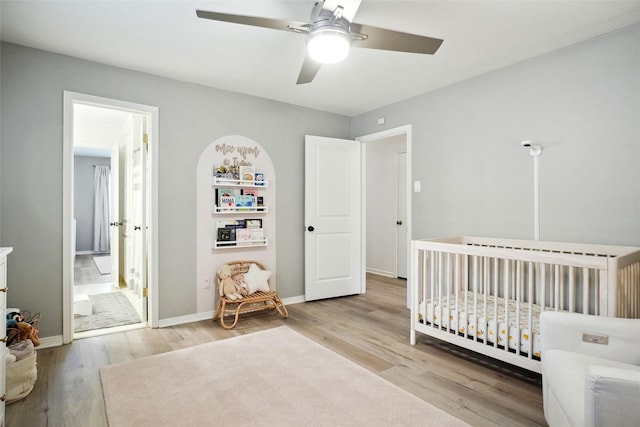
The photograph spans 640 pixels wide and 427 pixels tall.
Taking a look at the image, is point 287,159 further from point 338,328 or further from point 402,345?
point 402,345

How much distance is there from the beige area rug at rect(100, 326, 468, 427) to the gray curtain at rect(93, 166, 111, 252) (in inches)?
286

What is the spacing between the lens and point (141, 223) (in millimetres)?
3600

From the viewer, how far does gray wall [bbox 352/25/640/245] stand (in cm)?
241

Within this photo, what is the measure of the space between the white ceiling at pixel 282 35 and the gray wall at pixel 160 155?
0.19 metres

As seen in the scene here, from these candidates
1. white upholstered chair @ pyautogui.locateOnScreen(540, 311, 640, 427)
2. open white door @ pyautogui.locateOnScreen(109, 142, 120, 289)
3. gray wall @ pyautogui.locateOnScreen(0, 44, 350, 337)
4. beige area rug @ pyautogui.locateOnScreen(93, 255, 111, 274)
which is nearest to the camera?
white upholstered chair @ pyautogui.locateOnScreen(540, 311, 640, 427)

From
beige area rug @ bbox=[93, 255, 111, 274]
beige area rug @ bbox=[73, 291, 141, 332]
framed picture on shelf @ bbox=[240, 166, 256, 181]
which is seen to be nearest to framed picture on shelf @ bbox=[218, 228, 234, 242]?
framed picture on shelf @ bbox=[240, 166, 256, 181]

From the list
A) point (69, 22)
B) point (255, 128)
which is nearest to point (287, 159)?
point (255, 128)

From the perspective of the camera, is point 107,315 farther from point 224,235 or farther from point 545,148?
point 545,148

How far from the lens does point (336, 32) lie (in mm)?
1764

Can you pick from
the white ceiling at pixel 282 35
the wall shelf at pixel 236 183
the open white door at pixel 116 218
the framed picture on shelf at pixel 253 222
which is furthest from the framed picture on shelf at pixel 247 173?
the open white door at pixel 116 218

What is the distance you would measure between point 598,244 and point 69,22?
3942 millimetres

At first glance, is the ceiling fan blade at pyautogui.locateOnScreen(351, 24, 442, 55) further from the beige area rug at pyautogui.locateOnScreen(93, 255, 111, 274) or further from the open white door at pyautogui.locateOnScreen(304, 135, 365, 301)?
the beige area rug at pyautogui.locateOnScreen(93, 255, 111, 274)

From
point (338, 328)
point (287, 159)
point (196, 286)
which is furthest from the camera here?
point (287, 159)

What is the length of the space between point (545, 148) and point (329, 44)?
2034 millimetres
